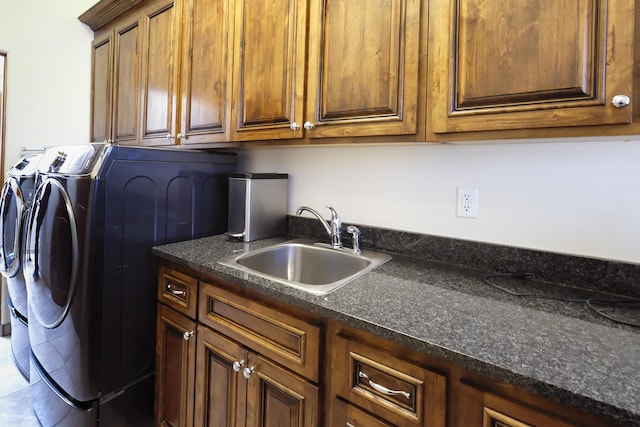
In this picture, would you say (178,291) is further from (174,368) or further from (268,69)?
(268,69)

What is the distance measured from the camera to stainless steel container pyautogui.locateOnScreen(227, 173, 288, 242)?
5.31 feet

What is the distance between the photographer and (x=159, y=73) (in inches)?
76.5

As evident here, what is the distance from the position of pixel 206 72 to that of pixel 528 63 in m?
1.42

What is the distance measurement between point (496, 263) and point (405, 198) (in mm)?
439

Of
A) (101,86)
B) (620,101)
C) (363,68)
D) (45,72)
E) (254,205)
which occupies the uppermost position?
(45,72)

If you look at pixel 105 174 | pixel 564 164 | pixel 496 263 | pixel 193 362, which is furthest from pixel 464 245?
pixel 105 174

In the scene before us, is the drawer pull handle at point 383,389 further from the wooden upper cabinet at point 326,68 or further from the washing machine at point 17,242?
the washing machine at point 17,242

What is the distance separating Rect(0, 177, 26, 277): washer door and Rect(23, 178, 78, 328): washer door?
47 cm

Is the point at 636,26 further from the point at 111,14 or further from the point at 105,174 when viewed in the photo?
the point at 111,14

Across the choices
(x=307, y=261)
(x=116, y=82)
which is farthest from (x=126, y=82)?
(x=307, y=261)

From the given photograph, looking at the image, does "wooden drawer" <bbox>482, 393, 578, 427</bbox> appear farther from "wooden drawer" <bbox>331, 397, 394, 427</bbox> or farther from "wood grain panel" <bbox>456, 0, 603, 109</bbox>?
"wood grain panel" <bbox>456, 0, 603, 109</bbox>

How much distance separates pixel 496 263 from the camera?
120cm

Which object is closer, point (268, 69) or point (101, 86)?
point (268, 69)

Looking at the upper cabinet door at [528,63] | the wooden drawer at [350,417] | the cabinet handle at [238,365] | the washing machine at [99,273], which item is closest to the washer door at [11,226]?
the washing machine at [99,273]
